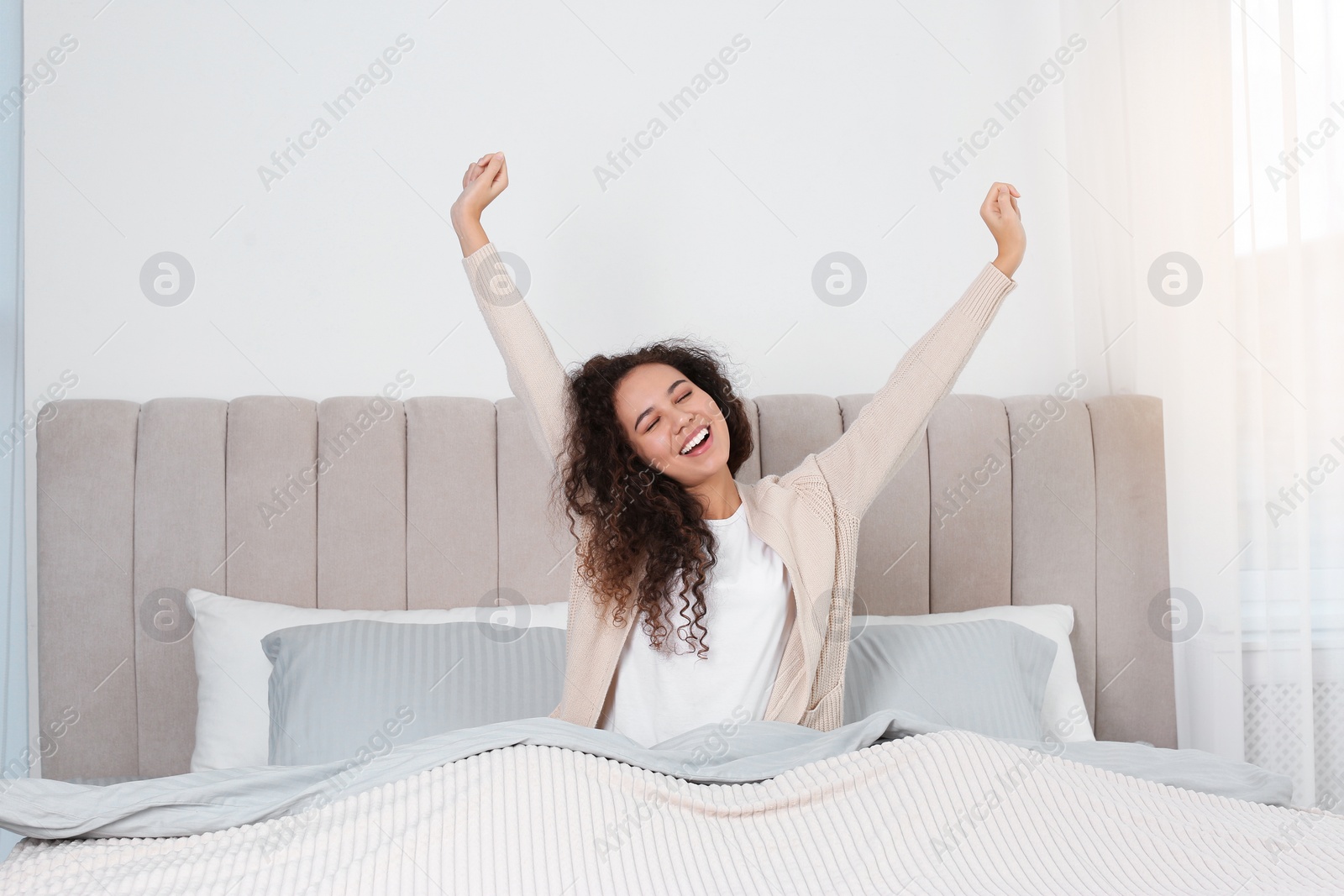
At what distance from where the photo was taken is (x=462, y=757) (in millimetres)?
1093

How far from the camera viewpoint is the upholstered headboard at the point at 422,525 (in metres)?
1.69

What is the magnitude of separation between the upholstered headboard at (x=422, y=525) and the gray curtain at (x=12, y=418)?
0.42 feet

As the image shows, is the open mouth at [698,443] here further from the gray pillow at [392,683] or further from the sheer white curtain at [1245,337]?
the sheer white curtain at [1245,337]

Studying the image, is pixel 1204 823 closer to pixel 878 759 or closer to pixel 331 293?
pixel 878 759

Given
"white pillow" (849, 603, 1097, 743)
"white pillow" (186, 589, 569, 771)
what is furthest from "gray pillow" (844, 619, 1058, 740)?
"white pillow" (186, 589, 569, 771)

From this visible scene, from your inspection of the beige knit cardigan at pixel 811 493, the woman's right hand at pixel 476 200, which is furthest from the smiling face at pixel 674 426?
the woman's right hand at pixel 476 200

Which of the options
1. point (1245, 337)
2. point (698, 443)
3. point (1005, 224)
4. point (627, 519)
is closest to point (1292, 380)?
point (1245, 337)

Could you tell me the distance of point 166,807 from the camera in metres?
1.07

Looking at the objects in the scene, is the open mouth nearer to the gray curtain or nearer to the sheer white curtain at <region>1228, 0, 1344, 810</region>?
the sheer white curtain at <region>1228, 0, 1344, 810</region>

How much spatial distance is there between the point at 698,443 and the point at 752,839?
634 mm

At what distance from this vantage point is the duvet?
0.94 m

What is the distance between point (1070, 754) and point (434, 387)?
52.2 inches

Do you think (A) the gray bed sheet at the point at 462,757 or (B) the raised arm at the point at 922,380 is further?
(B) the raised arm at the point at 922,380

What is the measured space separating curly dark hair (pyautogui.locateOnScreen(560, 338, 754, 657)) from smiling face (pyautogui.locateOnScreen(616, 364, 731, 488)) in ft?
0.07
